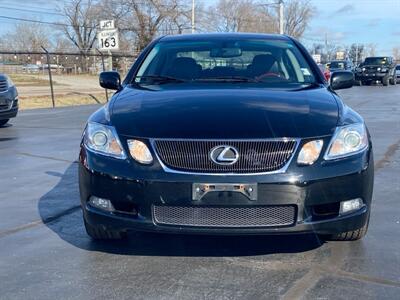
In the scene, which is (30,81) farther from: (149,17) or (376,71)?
(376,71)

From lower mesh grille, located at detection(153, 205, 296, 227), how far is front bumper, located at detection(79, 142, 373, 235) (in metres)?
0.03

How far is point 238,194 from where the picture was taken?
3.48 metres

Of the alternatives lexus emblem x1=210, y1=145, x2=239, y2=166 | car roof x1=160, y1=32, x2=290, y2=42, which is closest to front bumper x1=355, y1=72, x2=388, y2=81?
car roof x1=160, y1=32, x2=290, y2=42

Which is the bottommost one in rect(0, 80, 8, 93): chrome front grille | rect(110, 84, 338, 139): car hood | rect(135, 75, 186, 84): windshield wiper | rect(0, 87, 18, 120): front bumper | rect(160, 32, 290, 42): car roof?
rect(0, 87, 18, 120): front bumper

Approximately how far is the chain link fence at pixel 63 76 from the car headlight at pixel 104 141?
59.1ft

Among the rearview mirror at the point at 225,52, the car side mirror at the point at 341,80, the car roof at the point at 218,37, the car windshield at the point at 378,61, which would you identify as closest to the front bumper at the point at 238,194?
the rearview mirror at the point at 225,52

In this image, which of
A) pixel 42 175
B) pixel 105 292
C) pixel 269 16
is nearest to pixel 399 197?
pixel 105 292

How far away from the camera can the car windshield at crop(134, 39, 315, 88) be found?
4949 millimetres

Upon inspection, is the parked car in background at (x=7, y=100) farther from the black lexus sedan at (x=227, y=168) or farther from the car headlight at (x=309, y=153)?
the car headlight at (x=309, y=153)

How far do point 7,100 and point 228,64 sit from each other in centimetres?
845

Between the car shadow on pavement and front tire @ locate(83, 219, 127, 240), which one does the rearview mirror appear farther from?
front tire @ locate(83, 219, 127, 240)

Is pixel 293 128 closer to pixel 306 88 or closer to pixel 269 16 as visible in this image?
pixel 306 88

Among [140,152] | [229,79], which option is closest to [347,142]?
[140,152]

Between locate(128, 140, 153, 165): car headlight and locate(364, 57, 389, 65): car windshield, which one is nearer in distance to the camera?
locate(128, 140, 153, 165): car headlight
